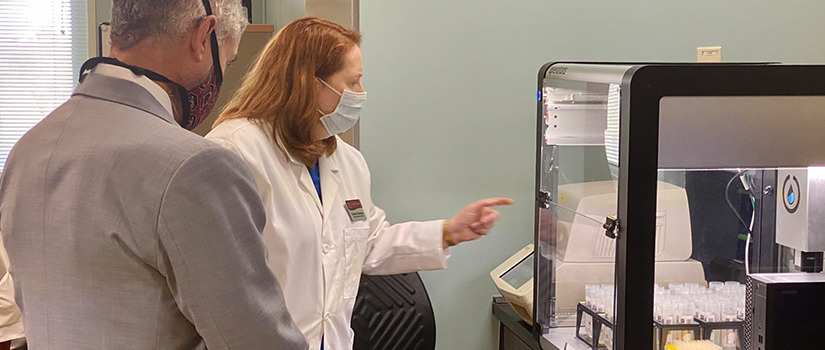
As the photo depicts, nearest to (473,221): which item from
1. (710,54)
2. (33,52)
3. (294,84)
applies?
(294,84)

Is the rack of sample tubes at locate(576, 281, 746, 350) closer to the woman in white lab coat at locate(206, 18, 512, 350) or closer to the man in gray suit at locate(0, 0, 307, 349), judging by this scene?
the woman in white lab coat at locate(206, 18, 512, 350)

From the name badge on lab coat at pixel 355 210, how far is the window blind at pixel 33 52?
152 inches

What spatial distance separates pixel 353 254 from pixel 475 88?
47.5 inches

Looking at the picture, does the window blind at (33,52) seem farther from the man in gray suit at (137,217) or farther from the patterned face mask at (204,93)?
the man in gray suit at (137,217)

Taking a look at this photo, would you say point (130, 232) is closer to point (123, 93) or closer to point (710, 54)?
point (123, 93)

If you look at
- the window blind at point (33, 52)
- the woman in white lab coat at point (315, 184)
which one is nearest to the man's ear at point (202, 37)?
the woman in white lab coat at point (315, 184)

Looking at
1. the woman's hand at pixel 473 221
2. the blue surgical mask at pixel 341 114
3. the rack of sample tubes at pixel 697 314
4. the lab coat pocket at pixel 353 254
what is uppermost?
the blue surgical mask at pixel 341 114

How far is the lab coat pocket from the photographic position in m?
2.04

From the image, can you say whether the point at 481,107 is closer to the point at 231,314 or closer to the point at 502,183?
the point at 502,183

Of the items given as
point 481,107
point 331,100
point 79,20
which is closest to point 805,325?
point 331,100

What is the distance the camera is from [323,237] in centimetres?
198

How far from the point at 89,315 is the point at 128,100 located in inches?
11.4

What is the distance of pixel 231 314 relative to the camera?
1.11 meters

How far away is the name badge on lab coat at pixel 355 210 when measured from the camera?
82.0 inches
